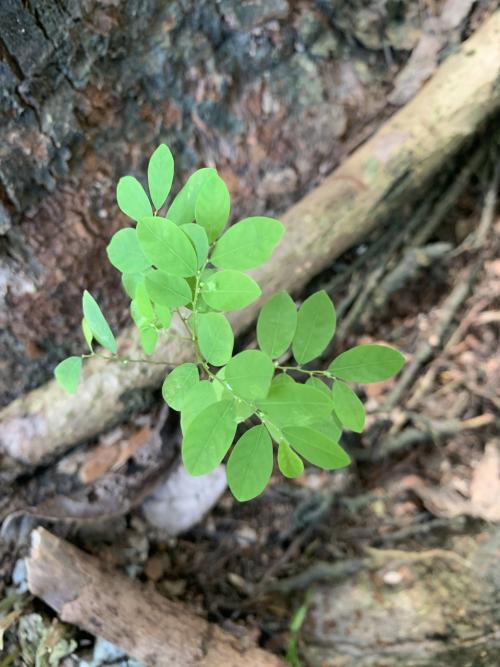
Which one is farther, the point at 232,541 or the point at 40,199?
the point at 232,541

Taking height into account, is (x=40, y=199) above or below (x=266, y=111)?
above

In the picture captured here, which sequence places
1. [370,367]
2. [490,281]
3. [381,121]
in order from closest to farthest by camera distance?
[370,367]
[381,121]
[490,281]

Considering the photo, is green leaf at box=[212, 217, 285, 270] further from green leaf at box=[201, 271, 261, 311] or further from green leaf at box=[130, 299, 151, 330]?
green leaf at box=[130, 299, 151, 330]

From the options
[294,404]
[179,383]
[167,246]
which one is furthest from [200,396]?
[167,246]

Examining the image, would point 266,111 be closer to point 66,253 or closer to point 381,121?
point 381,121

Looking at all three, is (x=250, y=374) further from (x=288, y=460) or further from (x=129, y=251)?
(x=129, y=251)

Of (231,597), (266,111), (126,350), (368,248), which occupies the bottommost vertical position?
(231,597)

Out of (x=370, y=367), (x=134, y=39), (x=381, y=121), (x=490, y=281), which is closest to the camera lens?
(x=370, y=367)

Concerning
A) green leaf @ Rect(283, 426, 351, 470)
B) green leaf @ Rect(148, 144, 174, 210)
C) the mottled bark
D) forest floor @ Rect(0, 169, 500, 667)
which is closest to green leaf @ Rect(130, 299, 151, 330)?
green leaf @ Rect(148, 144, 174, 210)

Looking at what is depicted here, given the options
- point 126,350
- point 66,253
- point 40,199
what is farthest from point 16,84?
point 126,350
